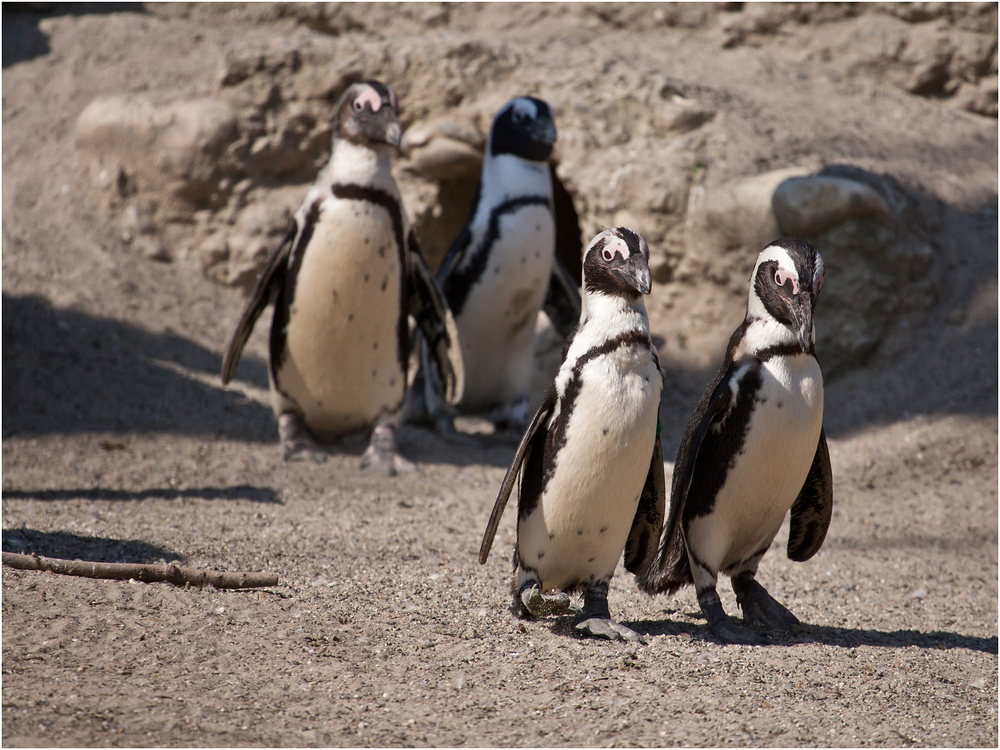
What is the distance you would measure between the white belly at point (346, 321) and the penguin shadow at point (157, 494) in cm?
71

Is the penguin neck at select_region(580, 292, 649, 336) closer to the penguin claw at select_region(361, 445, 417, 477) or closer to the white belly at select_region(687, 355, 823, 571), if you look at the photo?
the white belly at select_region(687, 355, 823, 571)

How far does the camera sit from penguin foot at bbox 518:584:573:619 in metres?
2.50

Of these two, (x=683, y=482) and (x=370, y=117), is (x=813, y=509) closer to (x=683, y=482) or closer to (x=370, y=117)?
(x=683, y=482)

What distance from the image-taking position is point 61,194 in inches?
245

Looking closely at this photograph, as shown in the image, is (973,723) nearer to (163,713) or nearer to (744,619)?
(744,619)

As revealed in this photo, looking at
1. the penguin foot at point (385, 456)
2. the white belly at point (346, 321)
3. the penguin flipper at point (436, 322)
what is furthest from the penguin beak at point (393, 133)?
the penguin foot at point (385, 456)

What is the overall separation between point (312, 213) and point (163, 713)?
285cm

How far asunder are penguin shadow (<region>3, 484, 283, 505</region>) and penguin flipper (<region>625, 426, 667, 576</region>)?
65.1 inches

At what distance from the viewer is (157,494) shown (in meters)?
3.78

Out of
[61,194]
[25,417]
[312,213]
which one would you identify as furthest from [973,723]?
[61,194]

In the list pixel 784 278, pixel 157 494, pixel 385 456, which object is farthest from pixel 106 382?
pixel 784 278

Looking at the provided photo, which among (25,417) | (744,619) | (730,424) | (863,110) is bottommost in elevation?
(25,417)

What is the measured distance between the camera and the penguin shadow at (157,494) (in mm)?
3607

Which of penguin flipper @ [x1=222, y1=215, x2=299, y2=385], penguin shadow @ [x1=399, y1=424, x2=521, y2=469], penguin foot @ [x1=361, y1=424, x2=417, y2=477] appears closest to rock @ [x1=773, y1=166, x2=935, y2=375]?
penguin shadow @ [x1=399, y1=424, x2=521, y2=469]
